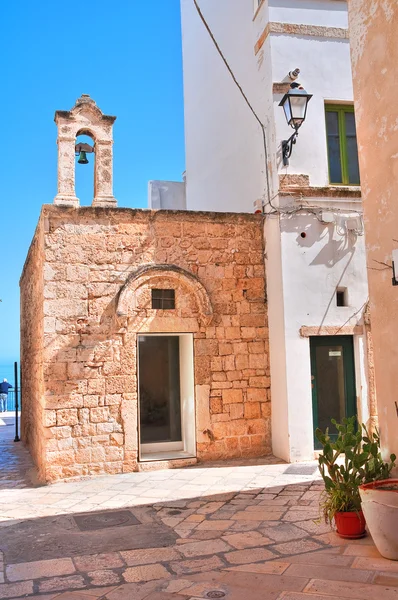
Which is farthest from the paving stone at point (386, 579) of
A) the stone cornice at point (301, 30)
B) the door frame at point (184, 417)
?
the stone cornice at point (301, 30)

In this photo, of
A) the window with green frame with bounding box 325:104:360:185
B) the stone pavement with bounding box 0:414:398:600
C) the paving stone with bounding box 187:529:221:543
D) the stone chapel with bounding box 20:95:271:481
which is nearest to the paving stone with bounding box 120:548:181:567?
the stone pavement with bounding box 0:414:398:600

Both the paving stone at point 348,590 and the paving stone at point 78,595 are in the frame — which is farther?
the paving stone at point 78,595

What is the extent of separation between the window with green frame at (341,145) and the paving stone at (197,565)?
6101 mm

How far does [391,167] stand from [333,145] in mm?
3983

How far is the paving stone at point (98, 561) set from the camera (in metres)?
4.36

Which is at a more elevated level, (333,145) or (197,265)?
(333,145)

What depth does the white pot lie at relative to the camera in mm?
4047

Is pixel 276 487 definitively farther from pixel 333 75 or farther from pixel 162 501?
pixel 333 75

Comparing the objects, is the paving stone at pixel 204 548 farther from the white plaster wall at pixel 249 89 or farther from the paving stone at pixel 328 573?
the white plaster wall at pixel 249 89

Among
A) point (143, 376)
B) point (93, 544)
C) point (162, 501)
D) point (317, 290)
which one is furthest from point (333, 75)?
point (93, 544)

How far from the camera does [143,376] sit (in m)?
8.46

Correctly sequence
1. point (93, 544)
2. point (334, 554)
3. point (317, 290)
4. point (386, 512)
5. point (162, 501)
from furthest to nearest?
point (317, 290), point (162, 501), point (93, 544), point (334, 554), point (386, 512)

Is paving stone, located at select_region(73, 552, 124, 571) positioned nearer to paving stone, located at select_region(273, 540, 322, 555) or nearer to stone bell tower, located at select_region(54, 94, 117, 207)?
paving stone, located at select_region(273, 540, 322, 555)

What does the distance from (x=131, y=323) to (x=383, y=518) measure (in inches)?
185
